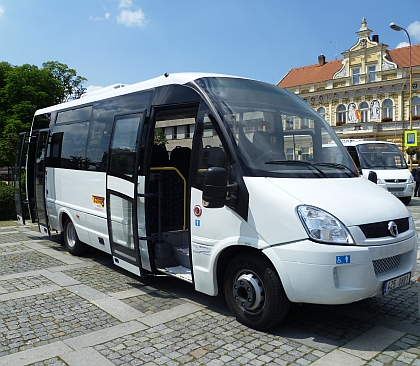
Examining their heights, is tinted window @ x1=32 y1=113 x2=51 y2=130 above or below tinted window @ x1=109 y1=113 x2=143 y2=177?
above

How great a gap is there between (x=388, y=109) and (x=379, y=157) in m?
36.2

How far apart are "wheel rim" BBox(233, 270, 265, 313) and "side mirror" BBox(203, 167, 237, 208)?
0.80 m

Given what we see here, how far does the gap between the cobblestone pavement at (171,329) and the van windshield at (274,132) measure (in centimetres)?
165

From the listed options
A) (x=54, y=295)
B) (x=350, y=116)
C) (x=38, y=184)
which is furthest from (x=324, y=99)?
(x=54, y=295)

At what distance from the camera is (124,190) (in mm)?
6410

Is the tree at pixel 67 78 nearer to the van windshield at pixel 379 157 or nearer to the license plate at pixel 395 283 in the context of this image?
the van windshield at pixel 379 157

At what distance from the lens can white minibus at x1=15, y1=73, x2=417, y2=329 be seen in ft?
14.1

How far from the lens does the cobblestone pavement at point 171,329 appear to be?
13.7 ft

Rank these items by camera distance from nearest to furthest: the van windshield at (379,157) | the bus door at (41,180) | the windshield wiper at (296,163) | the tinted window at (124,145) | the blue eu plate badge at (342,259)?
1. the blue eu plate badge at (342,259)
2. the windshield wiper at (296,163)
3. the tinted window at (124,145)
4. the bus door at (41,180)
5. the van windshield at (379,157)

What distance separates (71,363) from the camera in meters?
4.09

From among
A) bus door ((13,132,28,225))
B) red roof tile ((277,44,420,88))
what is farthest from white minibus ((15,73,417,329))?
red roof tile ((277,44,420,88))

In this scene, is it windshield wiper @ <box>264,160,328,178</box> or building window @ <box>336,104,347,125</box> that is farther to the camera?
building window @ <box>336,104,347,125</box>

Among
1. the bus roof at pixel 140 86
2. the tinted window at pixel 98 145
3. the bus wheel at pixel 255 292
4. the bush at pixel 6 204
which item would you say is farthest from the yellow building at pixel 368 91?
the bus wheel at pixel 255 292

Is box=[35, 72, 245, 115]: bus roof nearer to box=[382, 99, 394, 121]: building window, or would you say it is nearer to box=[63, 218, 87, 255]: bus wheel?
box=[63, 218, 87, 255]: bus wheel
